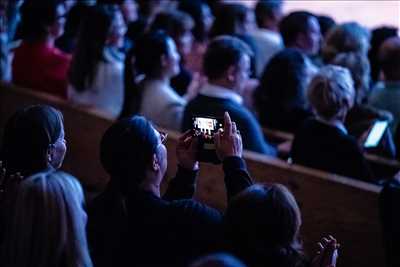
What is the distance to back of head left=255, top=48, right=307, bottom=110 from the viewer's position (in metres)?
4.68

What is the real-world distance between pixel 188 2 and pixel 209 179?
243 cm

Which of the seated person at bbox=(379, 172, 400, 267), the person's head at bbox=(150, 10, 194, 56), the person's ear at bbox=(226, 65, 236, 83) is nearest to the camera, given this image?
the seated person at bbox=(379, 172, 400, 267)

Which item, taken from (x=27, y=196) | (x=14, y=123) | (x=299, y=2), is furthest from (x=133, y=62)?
(x=299, y=2)

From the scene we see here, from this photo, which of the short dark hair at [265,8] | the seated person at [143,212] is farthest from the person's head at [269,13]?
the seated person at [143,212]

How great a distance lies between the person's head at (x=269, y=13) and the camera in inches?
232

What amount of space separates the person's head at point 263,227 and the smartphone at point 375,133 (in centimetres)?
179

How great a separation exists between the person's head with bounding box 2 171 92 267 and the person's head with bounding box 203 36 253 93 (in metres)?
1.66

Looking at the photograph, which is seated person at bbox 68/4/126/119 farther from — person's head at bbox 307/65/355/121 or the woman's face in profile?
the woman's face in profile

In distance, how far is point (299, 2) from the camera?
27.6 ft

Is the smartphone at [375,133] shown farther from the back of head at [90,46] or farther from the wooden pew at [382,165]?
the back of head at [90,46]

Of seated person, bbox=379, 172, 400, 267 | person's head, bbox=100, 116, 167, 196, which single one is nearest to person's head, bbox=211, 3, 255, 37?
seated person, bbox=379, 172, 400, 267

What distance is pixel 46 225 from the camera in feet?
7.02

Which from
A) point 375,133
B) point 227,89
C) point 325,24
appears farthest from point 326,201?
point 325,24

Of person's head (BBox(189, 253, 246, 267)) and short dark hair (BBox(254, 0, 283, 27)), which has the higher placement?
person's head (BBox(189, 253, 246, 267))
